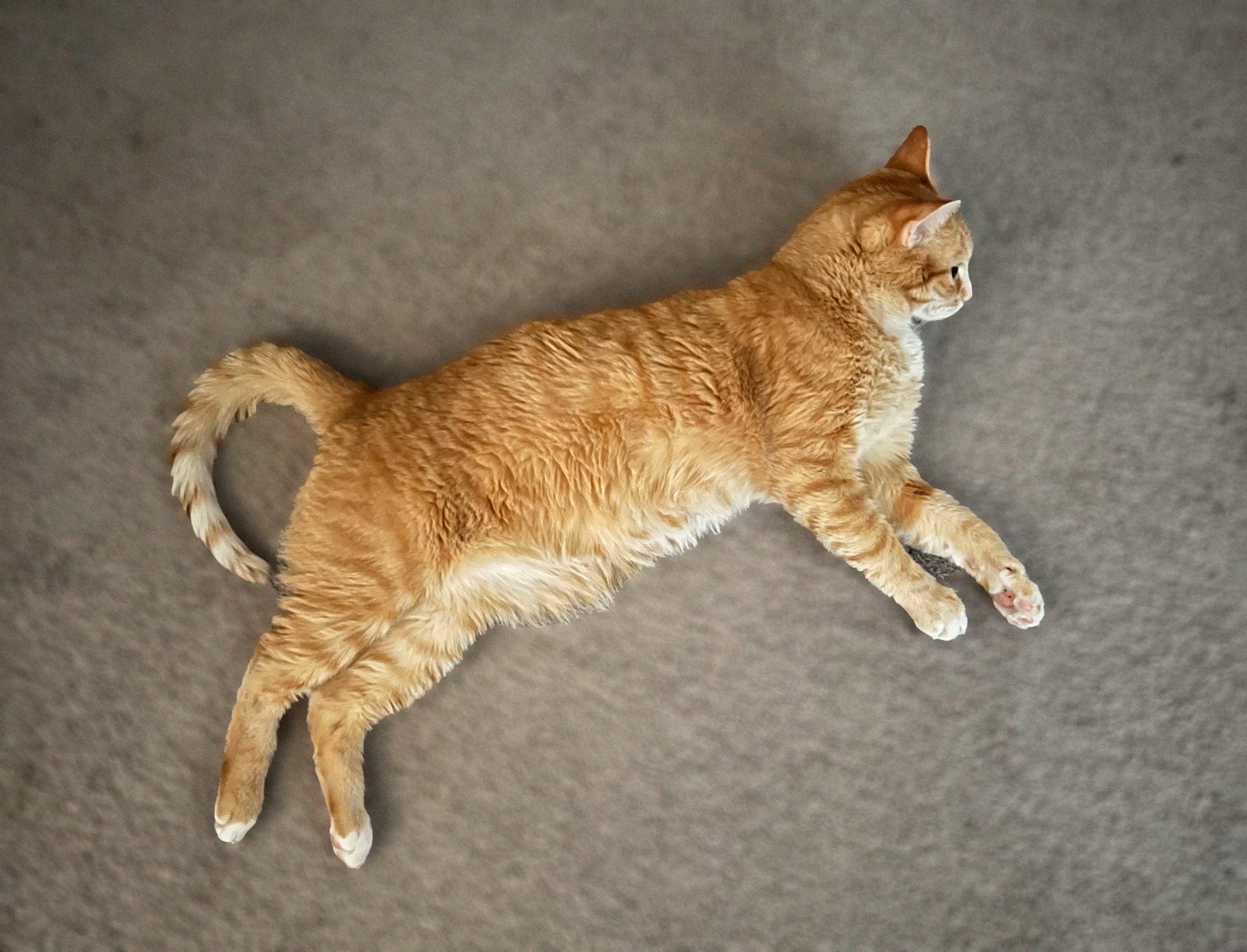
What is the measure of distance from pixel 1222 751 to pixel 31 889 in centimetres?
273

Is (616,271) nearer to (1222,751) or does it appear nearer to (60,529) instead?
(60,529)

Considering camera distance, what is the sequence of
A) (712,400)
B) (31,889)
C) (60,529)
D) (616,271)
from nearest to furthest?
(712,400) < (31,889) < (60,529) < (616,271)

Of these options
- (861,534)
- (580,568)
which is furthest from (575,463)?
(861,534)

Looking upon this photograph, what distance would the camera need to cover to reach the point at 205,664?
6.67 feet

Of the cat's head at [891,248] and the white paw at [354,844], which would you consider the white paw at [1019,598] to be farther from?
the white paw at [354,844]

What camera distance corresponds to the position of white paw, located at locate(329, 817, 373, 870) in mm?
1874

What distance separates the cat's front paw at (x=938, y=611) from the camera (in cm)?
189

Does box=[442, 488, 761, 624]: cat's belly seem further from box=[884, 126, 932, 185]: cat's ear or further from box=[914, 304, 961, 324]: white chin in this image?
box=[884, 126, 932, 185]: cat's ear

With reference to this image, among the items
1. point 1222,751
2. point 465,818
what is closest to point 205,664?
point 465,818

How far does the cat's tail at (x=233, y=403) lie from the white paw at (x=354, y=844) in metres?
0.59

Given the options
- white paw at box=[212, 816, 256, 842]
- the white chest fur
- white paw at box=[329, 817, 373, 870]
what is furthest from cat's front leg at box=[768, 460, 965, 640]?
white paw at box=[212, 816, 256, 842]

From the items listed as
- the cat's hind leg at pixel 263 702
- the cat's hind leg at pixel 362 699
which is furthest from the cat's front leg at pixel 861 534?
the cat's hind leg at pixel 263 702

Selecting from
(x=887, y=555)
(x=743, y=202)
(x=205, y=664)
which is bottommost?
(x=205, y=664)

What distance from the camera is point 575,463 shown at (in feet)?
5.89
